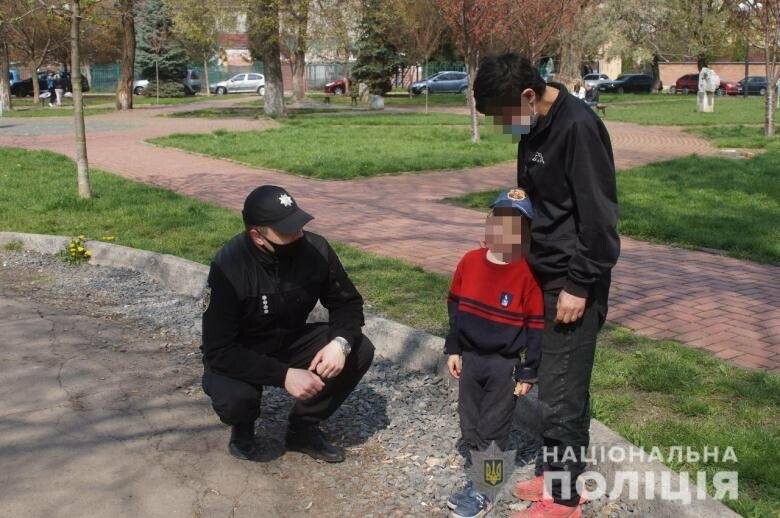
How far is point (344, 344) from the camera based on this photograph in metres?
3.64

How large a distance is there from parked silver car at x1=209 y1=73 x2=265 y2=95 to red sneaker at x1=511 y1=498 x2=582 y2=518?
53.3 m

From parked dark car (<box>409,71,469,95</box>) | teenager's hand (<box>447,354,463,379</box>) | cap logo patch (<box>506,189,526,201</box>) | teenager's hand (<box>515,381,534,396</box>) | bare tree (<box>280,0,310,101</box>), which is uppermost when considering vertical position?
bare tree (<box>280,0,310,101</box>)

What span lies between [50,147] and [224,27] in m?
9.33

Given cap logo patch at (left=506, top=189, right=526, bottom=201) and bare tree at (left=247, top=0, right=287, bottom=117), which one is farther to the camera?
bare tree at (left=247, top=0, right=287, bottom=117)

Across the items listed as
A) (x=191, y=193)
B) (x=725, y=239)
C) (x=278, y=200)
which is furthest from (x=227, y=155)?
(x=278, y=200)

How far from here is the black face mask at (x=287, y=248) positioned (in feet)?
11.6

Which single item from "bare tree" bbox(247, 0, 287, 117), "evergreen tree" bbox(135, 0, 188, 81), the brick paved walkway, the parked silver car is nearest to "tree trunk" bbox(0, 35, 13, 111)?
"evergreen tree" bbox(135, 0, 188, 81)

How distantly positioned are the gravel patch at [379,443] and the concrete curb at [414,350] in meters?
0.08

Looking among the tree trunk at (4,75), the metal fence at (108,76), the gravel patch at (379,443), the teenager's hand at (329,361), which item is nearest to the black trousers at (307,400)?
the teenager's hand at (329,361)

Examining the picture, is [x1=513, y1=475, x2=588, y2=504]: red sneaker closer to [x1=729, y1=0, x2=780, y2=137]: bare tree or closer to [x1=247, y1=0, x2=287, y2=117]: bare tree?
[x1=729, y1=0, x2=780, y2=137]: bare tree

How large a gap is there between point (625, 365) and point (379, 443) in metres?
1.51

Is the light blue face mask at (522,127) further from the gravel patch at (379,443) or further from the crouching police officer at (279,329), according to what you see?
the gravel patch at (379,443)

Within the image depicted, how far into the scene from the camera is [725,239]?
7910mm

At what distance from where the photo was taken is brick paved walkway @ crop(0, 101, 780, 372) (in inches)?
215
